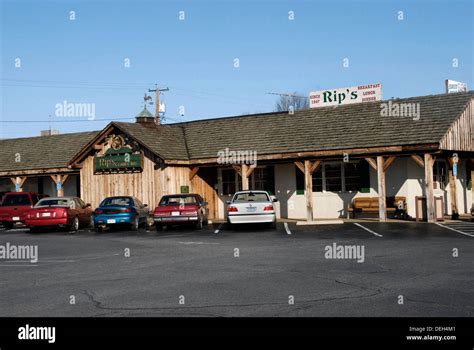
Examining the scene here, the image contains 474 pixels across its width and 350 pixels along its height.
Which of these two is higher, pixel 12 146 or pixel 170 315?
pixel 12 146

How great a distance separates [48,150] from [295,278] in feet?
96.2

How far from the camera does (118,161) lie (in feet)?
102

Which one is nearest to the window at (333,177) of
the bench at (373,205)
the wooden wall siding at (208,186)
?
the bench at (373,205)

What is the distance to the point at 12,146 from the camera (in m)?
40.2

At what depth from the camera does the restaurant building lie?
25.2 metres

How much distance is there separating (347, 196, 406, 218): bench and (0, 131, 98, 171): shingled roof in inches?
642

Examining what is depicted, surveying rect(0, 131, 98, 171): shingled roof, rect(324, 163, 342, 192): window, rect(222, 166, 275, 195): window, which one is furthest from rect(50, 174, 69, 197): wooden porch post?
rect(324, 163, 342, 192): window

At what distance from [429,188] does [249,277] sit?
14.3 meters

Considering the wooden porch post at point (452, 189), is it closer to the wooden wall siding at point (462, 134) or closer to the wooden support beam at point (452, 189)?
the wooden support beam at point (452, 189)

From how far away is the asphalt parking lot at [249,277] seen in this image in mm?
8555
